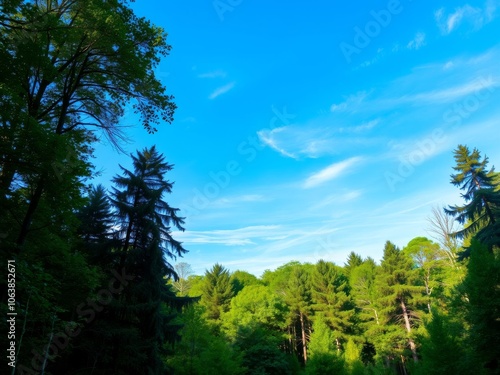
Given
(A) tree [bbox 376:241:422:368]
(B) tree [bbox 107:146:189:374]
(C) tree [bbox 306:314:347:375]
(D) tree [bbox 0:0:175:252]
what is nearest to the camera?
(D) tree [bbox 0:0:175:252]

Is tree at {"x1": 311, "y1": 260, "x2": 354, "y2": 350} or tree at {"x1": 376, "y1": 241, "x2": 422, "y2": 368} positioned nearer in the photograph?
tree at {"x1": 376, "y1": 241, "x2": 422, "y2": 368}

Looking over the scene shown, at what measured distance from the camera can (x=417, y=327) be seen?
34656 mm

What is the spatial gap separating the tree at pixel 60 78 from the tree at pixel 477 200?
2428 centimetres

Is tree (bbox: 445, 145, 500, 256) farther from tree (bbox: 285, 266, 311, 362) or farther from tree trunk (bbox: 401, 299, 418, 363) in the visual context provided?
tree (bbox: 285, 266, 311, 362)

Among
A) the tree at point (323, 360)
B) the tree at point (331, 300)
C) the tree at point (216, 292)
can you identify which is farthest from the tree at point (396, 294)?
the tree at point (216, 292)

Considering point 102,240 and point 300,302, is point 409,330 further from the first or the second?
point 102,240

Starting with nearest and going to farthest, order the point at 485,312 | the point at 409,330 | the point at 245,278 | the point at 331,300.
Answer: the point at 485,312 < the point at 409,330 < the point at 331,300 < the point at 245,278

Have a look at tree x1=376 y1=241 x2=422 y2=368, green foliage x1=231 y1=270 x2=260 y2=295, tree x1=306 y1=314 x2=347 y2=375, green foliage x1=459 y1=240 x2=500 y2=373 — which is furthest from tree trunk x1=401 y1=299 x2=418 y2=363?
green foliage x1=231 y1=270 x2=260 y2=295

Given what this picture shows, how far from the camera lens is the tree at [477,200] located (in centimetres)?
2202

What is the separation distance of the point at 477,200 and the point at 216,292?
118ft

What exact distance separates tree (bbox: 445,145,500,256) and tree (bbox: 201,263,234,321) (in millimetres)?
31889

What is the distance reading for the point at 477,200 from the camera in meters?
23.1

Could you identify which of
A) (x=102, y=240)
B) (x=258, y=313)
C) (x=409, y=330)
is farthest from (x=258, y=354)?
(x=102, y=240)

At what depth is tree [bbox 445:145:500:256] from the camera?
72.2ft
